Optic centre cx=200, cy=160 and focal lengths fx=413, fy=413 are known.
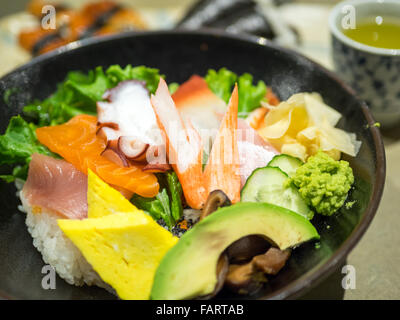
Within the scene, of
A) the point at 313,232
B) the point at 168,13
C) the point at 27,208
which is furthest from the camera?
the point at 168,13

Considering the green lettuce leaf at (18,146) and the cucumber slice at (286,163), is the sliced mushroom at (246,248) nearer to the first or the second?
the cucumber slice at (286,163)

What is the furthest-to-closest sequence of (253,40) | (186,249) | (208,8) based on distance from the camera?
(208,8)
(253,40)
(186,249)

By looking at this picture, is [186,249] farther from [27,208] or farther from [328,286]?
[27,208]

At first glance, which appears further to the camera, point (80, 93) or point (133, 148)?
point (80, 93)

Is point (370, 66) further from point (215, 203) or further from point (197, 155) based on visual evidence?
point (215, 203)

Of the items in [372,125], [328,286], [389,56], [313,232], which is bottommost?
[328,286]

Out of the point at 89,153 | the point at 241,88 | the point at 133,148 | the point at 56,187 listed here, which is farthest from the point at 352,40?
the point at 56,187
